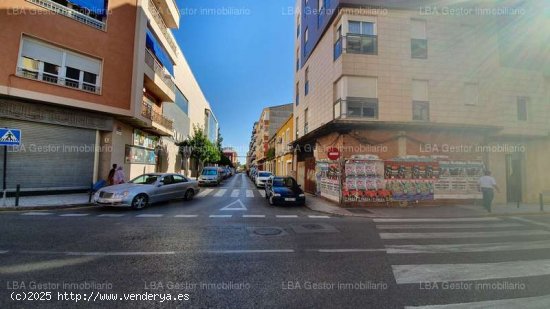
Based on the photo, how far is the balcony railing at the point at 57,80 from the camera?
38.3ft

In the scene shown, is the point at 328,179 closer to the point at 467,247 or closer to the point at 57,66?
the point at 467,247

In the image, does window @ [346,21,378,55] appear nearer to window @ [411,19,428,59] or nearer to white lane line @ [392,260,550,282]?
window @ [411,19,428,59]

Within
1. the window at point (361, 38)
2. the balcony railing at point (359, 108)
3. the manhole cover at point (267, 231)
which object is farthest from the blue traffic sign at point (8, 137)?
the window at point (361, 38)

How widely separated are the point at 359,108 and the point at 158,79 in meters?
15.0

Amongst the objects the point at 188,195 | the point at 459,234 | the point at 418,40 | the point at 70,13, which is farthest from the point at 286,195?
the point at 70,13

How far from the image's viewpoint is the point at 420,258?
497cm

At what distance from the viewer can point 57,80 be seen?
501 inches

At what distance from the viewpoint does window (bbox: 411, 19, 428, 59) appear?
13664mm

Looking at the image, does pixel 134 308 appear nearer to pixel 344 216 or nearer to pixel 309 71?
pixel 344 216

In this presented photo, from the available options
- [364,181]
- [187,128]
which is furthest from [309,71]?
[187,128]

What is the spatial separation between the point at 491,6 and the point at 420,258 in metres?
17.8

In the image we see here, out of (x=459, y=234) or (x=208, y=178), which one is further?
(x=208, y=178)

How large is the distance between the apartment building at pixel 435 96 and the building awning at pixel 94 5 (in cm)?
1295

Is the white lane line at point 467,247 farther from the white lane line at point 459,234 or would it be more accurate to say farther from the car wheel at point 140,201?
the car wheel at point 140,201
